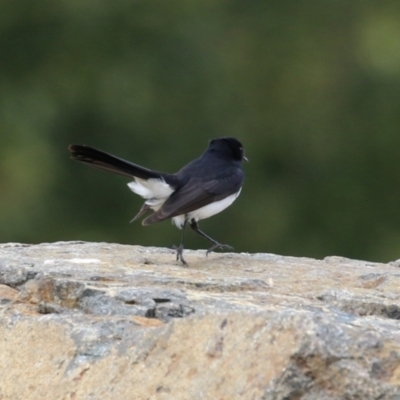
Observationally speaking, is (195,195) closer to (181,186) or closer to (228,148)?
(181,186)

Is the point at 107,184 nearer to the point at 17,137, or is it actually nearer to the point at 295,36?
the point at 17,137

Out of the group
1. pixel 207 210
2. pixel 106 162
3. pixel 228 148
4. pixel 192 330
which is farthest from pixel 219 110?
pixel 192 330

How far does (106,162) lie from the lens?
6957 mm

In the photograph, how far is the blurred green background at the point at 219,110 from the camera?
20.0m

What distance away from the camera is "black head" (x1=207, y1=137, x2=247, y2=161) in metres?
8.34

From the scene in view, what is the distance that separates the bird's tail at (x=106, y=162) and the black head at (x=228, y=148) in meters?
1.09

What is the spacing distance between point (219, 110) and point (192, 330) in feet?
59.3

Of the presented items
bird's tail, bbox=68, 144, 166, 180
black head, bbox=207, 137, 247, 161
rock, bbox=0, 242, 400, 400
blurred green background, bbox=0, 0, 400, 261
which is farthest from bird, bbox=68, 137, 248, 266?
blurred green background, bbox=0, 0, 400, 261

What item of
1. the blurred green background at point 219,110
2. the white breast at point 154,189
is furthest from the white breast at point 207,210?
the blurred green background at point 219,110

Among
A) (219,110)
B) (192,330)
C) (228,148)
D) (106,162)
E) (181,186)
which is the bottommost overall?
(192,330)

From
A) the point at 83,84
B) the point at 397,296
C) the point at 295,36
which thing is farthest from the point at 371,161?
the point at 397,296

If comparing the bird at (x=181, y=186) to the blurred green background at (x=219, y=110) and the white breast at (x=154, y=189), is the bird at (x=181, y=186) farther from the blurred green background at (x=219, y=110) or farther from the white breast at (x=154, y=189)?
the blurred green background at (x=219, y=110)

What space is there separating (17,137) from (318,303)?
14.8m

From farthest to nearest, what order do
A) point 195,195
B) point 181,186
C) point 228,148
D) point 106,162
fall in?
point 228,148, point 181,186, point 195,195, point 106,162
